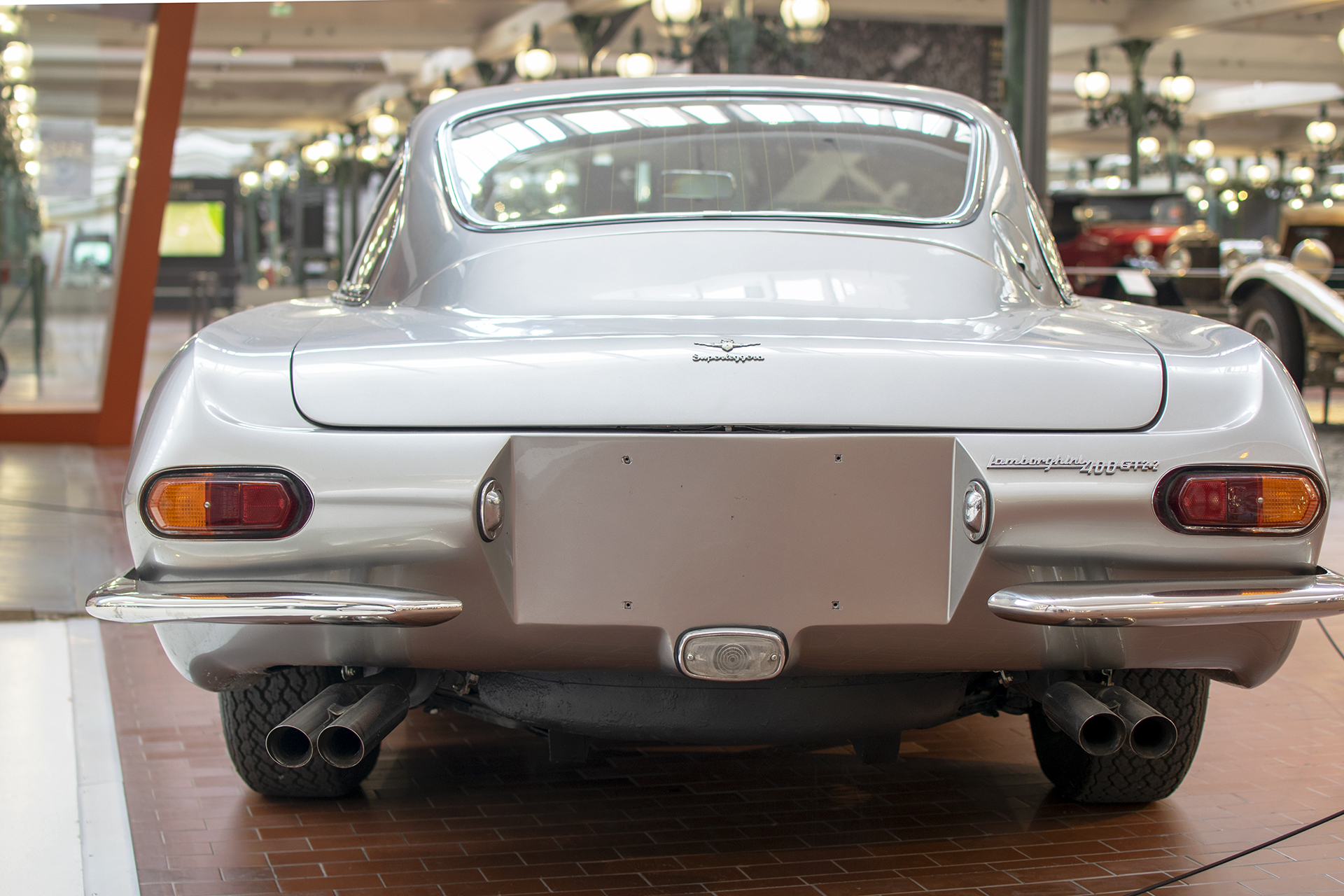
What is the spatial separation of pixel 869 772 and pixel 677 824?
60cm

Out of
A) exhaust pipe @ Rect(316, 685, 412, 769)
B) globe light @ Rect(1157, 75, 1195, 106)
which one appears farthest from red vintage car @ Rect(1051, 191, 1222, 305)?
exhaust pipe @ Rect(316, 685, 412, 769)

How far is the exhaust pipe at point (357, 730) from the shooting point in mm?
2377

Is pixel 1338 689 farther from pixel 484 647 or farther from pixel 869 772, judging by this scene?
pixel 484 647

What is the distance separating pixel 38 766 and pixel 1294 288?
9.51 meters

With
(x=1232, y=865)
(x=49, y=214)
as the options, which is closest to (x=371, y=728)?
(x=1232, y=865)

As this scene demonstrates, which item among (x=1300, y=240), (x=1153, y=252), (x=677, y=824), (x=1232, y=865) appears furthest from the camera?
(x=1153, y=252)

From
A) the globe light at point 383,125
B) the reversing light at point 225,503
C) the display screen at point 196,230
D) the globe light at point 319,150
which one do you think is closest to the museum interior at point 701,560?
the reversing light at point 225,503

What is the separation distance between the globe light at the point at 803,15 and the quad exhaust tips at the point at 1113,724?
42.1 feet

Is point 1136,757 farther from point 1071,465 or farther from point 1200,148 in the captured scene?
point 1200,148

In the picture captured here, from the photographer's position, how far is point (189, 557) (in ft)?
7.72

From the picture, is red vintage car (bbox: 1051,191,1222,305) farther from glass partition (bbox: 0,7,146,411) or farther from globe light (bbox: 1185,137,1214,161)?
globe light (bbox: 1185,137,1214,161)

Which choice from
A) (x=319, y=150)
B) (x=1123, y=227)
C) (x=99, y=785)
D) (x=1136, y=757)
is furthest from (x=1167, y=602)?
(x=319, y=150)

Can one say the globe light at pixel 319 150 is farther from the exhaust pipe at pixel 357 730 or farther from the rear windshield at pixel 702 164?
the exhaust pipe at pixel 357 730

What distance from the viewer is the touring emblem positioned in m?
2.33
